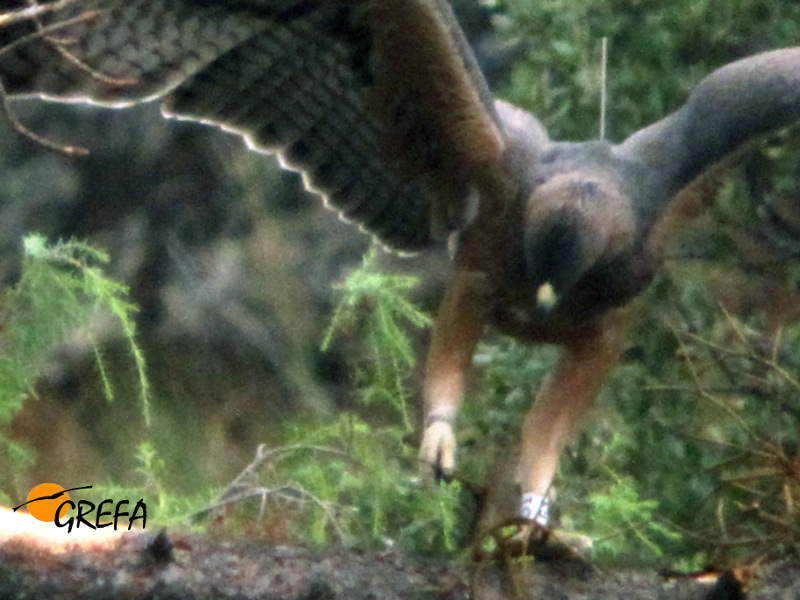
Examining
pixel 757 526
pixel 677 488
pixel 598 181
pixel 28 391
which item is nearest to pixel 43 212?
pixel 28 391

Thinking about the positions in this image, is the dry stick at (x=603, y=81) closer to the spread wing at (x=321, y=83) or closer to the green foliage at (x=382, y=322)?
the spread wing at (x=321, y=83)

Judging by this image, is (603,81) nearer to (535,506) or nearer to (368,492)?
(535,506)

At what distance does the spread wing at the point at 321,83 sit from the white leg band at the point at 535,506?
2.88ft

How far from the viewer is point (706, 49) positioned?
3162mm

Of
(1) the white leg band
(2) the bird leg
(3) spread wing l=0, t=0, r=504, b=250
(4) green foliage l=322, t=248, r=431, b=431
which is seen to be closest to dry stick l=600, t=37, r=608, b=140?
(3) spread wing l=0, t=0, r=504, b=250

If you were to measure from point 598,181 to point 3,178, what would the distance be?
2.51 m

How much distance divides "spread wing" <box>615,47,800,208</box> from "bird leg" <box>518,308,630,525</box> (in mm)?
410

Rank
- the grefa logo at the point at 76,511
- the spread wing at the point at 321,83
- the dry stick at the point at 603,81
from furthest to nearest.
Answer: the dry stick at the point at 603,81
the spread wing at the point at 321,83
the grefa logo at the point at 76,511

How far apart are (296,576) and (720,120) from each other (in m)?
1.77

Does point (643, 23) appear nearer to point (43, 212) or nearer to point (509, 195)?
point (509, 195)

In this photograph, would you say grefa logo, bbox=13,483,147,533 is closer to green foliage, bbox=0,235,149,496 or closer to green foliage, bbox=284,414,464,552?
green foliage, bbox=284,414,464,552

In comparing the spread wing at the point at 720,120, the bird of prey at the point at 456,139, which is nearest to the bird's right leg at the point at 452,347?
the bird of prey at the point at 456,139

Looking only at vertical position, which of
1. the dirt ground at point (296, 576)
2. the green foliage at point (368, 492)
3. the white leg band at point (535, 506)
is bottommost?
the white leg band at point (535, 506)

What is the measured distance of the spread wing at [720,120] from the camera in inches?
108
